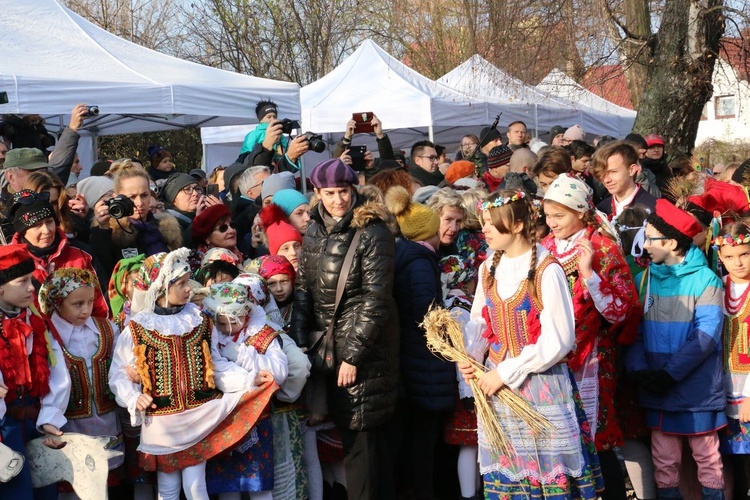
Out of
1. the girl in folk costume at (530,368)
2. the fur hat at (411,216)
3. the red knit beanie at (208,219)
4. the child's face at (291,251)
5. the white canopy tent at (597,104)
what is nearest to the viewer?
the girl in folk costume at (530,368)

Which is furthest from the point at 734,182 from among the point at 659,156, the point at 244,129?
the point at 244,129

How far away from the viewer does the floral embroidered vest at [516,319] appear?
159 inches

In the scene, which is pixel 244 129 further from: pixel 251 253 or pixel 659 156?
pixel 251 253

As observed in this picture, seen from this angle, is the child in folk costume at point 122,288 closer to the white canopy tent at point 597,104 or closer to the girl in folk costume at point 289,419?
the girl in folk costume at point 289,419

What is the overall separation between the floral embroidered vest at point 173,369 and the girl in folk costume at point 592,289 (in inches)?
70.0

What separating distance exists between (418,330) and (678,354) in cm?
139

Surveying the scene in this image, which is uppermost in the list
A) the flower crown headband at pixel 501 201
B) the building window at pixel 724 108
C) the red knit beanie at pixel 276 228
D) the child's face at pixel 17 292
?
the building window at pixel 724 108

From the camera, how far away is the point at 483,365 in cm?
422

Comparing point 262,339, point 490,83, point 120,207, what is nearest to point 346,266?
point 262,339

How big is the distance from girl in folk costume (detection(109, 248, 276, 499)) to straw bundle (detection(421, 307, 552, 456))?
882 mm

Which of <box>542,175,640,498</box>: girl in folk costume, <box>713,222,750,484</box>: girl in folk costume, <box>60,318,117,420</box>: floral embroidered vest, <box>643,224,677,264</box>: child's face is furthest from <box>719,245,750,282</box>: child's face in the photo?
<box>60,318,117,420</box>: floral embroidered vest

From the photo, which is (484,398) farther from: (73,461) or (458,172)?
(458,172)

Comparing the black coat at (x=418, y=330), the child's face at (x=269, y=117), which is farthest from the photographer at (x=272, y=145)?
the black coat at (x=418, y=330)

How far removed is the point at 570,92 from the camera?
12758 millimetres
